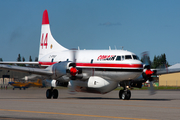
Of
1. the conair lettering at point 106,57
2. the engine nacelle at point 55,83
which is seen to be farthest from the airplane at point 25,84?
the conair lettering at point 106,57

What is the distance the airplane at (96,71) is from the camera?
22.6 metres

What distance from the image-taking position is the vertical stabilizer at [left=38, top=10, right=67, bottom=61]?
30344mm

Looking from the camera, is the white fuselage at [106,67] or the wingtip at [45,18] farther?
the wingtip at [45,18]

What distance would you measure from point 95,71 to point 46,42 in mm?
8920

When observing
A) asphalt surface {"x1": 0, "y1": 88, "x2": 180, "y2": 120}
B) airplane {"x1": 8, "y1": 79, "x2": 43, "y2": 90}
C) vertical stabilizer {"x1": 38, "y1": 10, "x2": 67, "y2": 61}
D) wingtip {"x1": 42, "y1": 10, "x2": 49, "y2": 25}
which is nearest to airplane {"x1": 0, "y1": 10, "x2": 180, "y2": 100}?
asphalt surface {"x1": 0, "y1": 88, "x2": 180, "y2": 120}

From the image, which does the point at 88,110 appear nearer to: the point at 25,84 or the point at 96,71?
the point at 96,71

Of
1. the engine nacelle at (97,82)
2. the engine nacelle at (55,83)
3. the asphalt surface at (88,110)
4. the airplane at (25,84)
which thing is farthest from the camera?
the airplane at (25,84)

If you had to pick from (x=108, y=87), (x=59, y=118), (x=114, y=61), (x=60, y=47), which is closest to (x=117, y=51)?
(x=114, y=61)

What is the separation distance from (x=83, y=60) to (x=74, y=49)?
163 cm

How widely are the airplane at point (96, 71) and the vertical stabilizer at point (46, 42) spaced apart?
393cm

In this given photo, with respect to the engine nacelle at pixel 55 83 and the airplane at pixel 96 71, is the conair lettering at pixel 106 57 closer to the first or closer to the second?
the airplane at pixel 96 71

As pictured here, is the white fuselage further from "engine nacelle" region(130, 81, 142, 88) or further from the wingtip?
the wingtip

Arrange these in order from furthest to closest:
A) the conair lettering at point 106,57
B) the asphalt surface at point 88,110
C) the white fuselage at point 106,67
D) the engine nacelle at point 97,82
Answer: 1. the engine nacelle at point 97,82
2. the conair lettering at point 106,57
3. the white fuselage at point 106,67
4. the asphalt surface at point 88,110

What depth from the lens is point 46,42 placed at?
31.0 m
